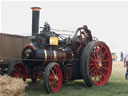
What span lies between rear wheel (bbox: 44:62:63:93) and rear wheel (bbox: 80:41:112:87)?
101 centimetres

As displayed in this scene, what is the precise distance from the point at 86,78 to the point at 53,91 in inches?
58.5

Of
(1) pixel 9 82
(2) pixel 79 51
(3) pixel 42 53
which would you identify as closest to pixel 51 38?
(3) pixel 42 53

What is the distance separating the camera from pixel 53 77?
7496 millimetres

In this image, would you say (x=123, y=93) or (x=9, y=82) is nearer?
(x=9, y=82)

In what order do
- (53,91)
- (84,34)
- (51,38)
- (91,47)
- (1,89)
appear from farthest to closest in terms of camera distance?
(84,34), (91,47), (51,38), (53,91), (1,89)

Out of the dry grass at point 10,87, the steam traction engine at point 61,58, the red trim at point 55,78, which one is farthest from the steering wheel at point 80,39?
the dry grass at point 10,87

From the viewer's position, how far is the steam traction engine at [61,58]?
768 cm

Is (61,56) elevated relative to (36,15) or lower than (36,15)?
lower

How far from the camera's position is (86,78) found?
840 cm

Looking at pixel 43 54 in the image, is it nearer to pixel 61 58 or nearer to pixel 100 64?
pixel 61 58

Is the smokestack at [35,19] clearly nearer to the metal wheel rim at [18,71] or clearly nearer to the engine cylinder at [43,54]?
the engine cylinder at [43,54]

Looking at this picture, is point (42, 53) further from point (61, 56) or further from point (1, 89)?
point (1, 89)

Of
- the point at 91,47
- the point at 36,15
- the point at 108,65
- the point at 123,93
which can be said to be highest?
the point at 36,15

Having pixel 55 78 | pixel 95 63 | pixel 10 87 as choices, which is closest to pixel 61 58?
pixel 55 78
